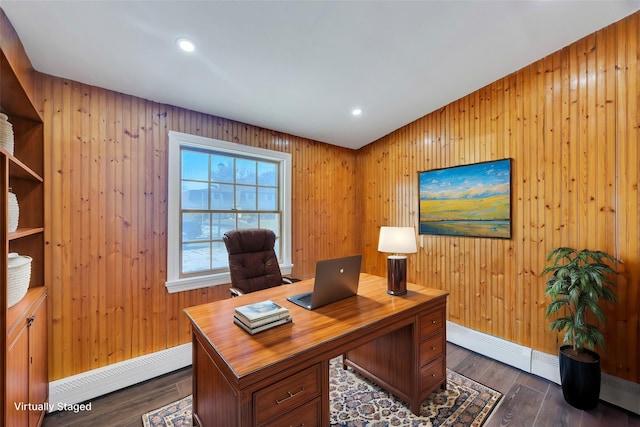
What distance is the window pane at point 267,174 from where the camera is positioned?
3174 mm

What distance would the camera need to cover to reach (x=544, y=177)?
2.40 m

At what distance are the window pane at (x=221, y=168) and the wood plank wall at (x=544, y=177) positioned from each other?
217 centimetres

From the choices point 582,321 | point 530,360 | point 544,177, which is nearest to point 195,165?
point 544,177

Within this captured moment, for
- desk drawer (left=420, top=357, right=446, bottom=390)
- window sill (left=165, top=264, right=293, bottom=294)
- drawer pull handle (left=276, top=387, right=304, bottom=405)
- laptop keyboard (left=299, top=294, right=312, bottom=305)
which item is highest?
laptop keyboard (left=299, top=294, right=312, bottom=305)

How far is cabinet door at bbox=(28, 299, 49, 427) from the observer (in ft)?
5.11

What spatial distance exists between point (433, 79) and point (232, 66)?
5.84 ft

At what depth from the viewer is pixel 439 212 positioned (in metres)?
3.11

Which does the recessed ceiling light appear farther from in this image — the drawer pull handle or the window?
the drawer pull handle

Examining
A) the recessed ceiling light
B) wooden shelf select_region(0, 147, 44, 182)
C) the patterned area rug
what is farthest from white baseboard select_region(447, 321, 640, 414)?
wooden shelf select_region(0, 147, 44, 182)

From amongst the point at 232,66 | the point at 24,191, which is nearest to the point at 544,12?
the point at 232,66

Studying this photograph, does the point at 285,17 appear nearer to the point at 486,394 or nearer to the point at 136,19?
the point at 136,19

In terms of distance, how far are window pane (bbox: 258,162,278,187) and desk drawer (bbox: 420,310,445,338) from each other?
7.19 feet

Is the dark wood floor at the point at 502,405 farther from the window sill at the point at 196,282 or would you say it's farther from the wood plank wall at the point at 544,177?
the window sill at the point at 196,282

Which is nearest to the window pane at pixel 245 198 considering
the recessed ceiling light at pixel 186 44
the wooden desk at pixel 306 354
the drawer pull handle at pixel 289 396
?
the wooden desk at pixel 306 354
